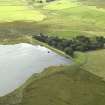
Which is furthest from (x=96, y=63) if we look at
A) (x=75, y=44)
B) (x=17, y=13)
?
(x=17, y=13)

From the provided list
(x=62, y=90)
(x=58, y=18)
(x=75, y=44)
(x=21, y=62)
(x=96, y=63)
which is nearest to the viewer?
(x=62, y=90)

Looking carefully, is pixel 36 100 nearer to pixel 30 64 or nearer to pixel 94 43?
pixel 30 64

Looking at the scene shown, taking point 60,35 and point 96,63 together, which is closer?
point 96,63

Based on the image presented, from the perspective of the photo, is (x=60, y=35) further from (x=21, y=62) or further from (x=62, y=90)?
(x=62, y=90)

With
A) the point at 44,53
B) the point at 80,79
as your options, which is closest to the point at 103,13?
the point at 44,53

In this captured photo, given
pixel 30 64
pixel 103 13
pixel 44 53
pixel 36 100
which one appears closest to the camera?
pixel 36 100

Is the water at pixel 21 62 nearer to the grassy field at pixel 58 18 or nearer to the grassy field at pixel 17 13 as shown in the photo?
the grassy field at pixel 58 18
